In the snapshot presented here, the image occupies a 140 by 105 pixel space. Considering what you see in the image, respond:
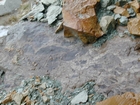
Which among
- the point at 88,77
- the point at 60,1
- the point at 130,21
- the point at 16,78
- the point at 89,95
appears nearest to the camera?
the point at 89,95

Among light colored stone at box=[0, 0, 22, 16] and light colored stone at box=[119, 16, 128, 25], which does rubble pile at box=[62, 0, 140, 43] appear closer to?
light colored stone at box=[119, 16, 128, 25]

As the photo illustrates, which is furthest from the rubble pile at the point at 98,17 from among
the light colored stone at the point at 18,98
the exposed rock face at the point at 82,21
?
the light colored stone at the point at 18,98

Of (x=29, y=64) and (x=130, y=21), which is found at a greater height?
(x=130, y=21)

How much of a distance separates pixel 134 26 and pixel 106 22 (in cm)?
44

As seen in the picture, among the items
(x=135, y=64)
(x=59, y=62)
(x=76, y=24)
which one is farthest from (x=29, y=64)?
(x=135, y=64)

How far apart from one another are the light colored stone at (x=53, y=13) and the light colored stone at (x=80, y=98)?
162 cm

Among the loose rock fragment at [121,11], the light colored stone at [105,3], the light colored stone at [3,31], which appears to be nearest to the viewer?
the loose rock fragment at [121,11]

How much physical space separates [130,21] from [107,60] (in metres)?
0.72

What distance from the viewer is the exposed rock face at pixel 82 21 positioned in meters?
3.67

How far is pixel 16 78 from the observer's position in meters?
3.88

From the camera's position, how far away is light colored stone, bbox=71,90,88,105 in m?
3.14

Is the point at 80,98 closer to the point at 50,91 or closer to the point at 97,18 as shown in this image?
the point at 50,91

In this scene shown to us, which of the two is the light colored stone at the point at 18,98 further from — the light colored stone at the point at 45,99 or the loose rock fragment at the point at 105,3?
the loose rock fragment at the point at 105,3

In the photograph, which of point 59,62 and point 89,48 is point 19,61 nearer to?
point 59,62
